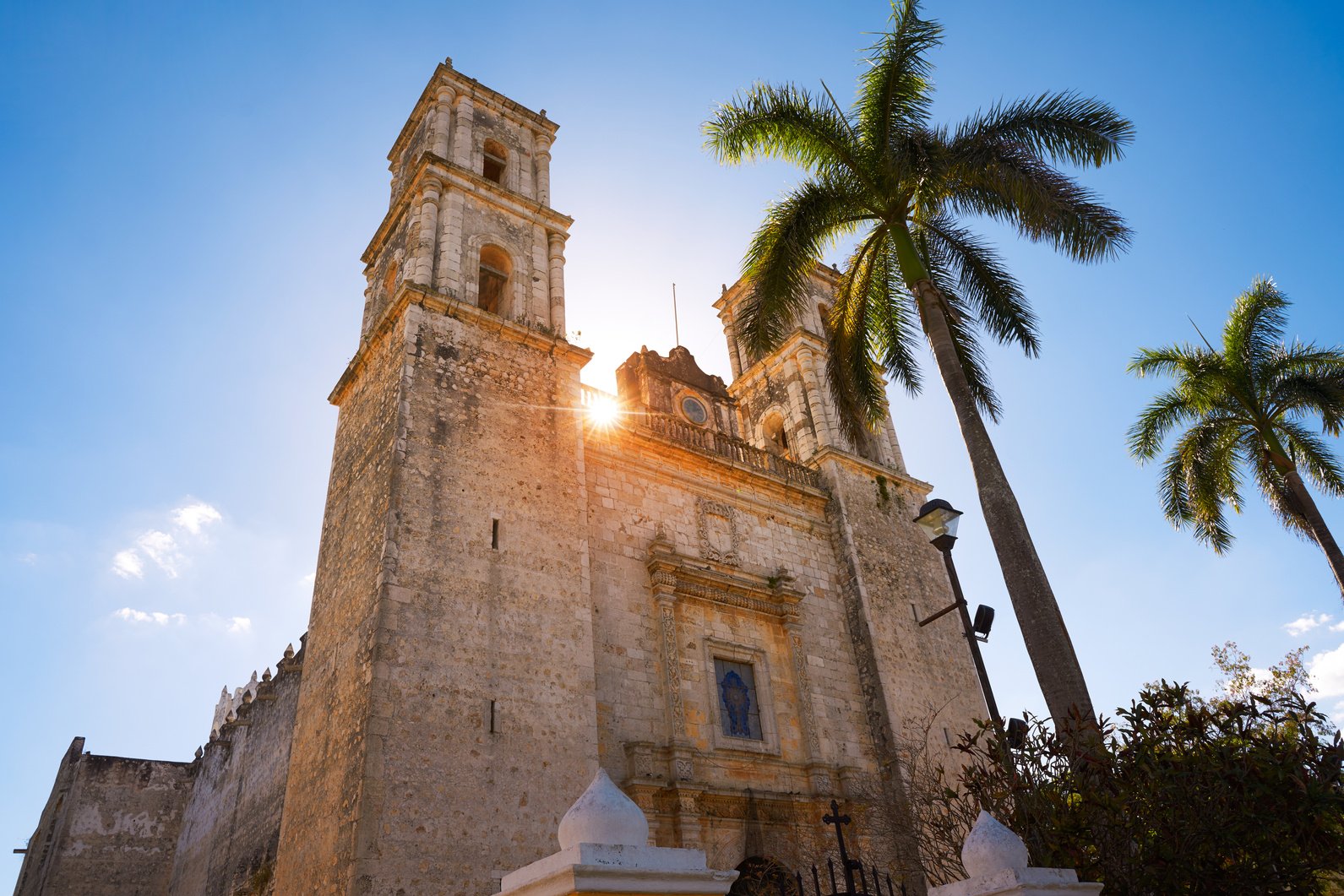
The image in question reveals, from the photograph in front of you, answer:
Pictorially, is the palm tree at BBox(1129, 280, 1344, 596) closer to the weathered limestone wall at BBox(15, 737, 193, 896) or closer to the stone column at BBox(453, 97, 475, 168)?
the stone column at BBox(453, 97, 475, 168)

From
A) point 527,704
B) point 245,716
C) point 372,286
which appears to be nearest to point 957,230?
point 527,704


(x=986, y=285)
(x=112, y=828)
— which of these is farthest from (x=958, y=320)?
(x=112, y=828)

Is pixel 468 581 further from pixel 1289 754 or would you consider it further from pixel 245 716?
pixel 245 716

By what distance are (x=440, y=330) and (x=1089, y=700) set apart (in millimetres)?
10165

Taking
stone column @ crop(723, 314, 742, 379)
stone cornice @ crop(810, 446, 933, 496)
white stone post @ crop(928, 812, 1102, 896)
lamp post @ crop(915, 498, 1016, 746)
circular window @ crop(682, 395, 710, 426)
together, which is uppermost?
stone column @ crop(723, 314, 742, 379)

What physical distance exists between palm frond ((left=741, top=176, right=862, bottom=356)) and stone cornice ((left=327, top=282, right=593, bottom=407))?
11.1 feet

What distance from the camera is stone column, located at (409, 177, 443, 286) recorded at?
14.4 metres

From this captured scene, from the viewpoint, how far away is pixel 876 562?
57.0 feet

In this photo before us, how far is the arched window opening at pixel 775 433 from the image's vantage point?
20.6 meters

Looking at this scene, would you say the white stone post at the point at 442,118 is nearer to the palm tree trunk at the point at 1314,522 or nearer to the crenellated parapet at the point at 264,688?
the crenellated parapet at the point at 264,688

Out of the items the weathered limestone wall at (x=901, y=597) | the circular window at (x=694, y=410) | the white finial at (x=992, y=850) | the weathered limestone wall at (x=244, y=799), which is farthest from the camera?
the circular window at (x=694, y=410)

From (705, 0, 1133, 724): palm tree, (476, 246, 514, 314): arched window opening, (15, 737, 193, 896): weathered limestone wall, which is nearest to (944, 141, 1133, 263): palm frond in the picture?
(705, 0, 1133, 724): palm tree

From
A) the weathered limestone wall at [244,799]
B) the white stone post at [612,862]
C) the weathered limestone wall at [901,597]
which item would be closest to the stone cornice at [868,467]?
the weathered limestone wall at [901,597]

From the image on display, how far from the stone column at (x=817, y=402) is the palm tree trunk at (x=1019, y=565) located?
711 cm
